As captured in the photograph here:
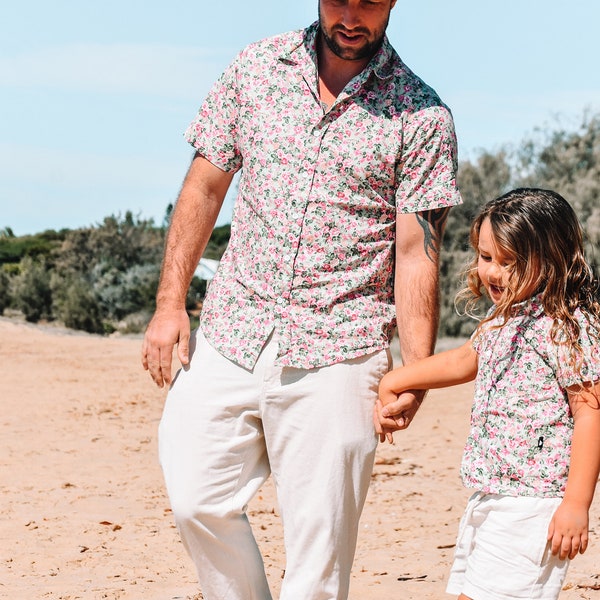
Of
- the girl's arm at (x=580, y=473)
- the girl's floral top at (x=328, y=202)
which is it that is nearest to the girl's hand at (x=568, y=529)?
the girl's arm at (x=580, y=473)

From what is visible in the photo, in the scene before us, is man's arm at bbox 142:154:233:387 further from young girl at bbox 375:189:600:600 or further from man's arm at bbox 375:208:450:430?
young girl at bbox 375:189:600:600

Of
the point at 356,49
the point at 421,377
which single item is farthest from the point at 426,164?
the point at 421,377

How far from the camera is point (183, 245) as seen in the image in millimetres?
3920

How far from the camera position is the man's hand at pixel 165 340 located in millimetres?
3773

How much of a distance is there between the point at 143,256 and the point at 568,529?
22538 mm

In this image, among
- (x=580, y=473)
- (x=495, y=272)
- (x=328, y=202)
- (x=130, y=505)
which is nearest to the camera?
(x=580, y=473)

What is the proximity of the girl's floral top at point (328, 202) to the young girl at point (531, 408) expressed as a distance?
33cm

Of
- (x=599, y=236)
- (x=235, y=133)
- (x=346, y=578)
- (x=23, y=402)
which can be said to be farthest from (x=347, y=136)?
(x=599, y=236)

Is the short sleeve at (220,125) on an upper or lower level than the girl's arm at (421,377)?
upper

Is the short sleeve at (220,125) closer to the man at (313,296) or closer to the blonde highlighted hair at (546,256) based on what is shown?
the man at (313,296)

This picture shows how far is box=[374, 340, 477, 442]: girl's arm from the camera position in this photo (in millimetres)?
3463

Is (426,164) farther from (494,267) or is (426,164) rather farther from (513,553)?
(513,553)

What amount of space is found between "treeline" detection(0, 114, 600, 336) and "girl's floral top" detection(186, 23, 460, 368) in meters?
16.0

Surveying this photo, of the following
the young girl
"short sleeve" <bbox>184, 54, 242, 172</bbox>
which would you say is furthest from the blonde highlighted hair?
"short sleeve" <bbox>184, 54, 242, 172</bbox>
